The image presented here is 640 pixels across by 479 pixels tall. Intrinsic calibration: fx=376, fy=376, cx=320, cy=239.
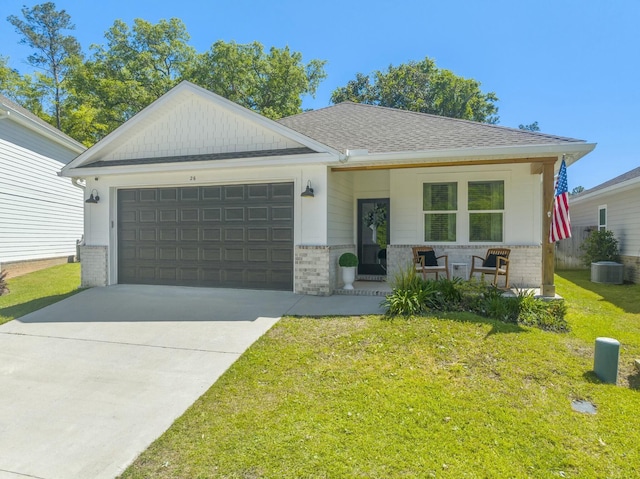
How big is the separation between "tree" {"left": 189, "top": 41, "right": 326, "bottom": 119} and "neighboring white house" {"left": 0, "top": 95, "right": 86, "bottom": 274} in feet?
41.6

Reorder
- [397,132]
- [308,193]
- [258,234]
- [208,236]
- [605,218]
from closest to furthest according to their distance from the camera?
[308,193], [258,234], [208,236], [397,132], [605,218]

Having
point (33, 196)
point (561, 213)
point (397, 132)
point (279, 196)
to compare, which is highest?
point (397, 132)

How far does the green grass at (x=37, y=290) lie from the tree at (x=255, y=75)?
54.4 feet

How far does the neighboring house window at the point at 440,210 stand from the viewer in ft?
30.7

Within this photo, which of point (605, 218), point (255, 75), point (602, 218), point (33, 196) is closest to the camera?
point (33, 196)

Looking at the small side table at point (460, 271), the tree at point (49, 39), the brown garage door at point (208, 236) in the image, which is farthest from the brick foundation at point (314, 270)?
the tree at point (49, 39)

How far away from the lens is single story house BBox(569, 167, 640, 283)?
37.9 feet

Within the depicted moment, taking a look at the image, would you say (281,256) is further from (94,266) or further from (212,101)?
(94,266)

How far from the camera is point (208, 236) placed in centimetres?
902

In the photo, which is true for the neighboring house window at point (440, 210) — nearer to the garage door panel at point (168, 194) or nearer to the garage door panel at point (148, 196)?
the garage door panel at point (168, 194)

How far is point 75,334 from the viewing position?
20.1 ft

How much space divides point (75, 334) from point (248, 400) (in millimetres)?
3907

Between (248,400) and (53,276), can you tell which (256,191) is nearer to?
(248,400)

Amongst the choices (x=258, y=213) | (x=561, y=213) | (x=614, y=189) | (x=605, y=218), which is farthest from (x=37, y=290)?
(x=605, y=218)
